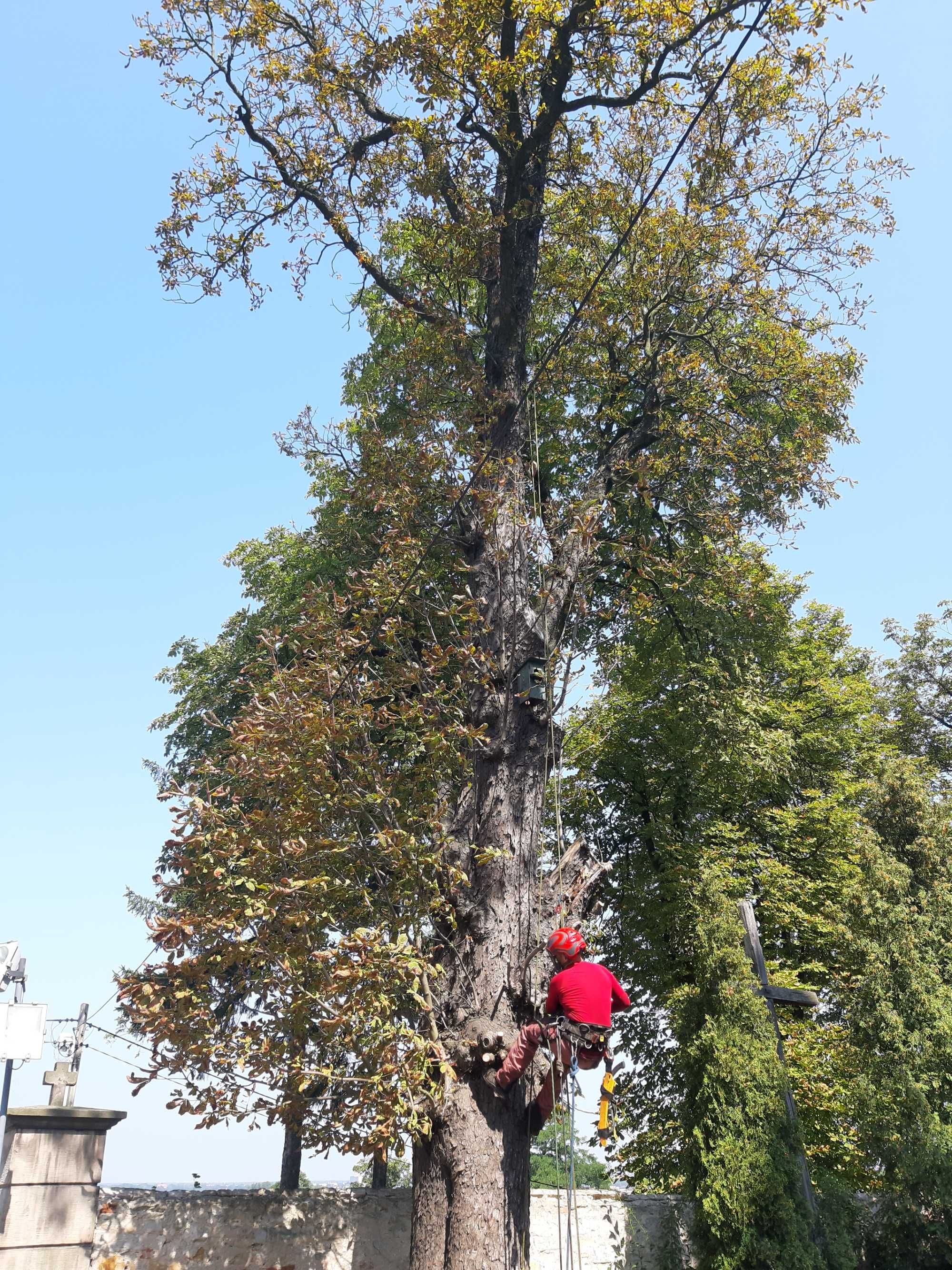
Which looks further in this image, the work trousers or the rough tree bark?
the work trousers

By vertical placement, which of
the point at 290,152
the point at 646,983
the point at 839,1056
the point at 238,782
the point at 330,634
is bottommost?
the point at 839,1056

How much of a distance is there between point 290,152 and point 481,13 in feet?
7.03

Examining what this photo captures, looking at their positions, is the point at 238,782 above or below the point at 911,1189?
above

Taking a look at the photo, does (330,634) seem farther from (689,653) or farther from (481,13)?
(481,13)

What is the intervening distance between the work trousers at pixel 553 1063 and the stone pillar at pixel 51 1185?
2.56 meters

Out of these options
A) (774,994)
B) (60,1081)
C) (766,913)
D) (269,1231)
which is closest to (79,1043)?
(60,1081)

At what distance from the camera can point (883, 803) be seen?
9.65 meters

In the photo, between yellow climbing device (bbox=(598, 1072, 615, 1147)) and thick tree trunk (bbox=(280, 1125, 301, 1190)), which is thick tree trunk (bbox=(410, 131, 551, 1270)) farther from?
thick tree trunk (bbox=(280, 1125, 301, 1190))

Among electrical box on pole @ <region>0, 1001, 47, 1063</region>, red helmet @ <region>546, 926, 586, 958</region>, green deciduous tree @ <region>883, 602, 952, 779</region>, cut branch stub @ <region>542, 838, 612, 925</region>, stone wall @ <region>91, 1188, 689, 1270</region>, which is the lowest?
stone wall @ <region>91, 1188, 689, 1270</region>

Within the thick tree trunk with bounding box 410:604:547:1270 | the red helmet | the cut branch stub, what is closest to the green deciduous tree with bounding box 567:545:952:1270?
the cut branch stub

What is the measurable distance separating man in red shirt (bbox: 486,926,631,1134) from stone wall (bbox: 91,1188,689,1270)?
191cm

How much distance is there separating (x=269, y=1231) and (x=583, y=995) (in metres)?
2.99

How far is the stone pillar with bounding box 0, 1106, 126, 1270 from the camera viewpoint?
5.86 metres

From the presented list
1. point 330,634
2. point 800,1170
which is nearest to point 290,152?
point 330,634
